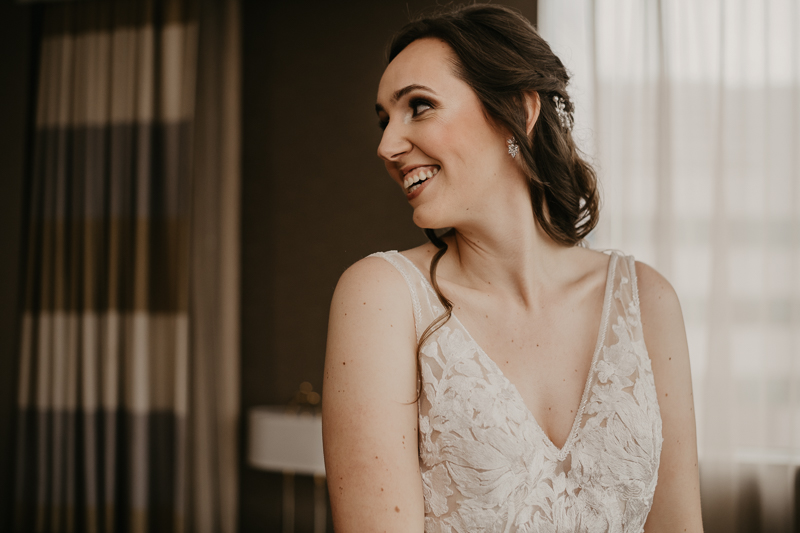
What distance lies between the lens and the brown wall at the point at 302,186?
3.11m

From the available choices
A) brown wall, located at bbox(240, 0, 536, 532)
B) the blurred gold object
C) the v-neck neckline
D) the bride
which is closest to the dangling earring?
the bride

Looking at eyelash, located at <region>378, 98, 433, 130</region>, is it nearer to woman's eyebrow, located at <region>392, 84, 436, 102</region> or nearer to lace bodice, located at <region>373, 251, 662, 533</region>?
woman's eyebrow, located at <region>392, 84, 436, 102</region>

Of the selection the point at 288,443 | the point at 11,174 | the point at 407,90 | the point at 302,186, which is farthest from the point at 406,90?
the point at 11,174

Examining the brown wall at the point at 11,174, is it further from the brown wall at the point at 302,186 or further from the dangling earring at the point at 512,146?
the dangling earring at the point at 512,146

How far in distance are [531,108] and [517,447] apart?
2.11 ft

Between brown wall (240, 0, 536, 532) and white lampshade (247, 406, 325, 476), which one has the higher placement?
brown wall (240, 0, 536, 532)

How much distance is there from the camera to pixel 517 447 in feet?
3.10

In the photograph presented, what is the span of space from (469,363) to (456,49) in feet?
1.91

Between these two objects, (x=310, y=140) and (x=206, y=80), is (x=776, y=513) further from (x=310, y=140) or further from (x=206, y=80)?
(x=206, y=80)

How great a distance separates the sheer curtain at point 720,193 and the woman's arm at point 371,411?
2041mm

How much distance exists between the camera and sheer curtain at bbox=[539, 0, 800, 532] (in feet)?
8.80

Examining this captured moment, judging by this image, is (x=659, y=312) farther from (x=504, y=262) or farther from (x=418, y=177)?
(x=418, y=177)

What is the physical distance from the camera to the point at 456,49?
1040mm

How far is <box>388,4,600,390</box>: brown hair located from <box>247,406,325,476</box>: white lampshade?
5.38 feet
